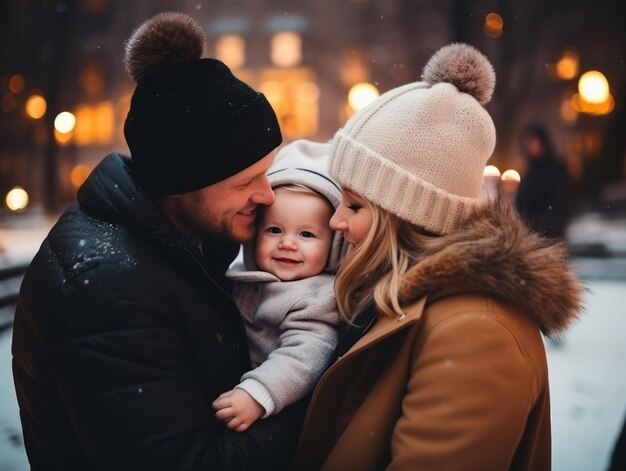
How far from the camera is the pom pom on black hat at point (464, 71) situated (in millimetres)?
2396

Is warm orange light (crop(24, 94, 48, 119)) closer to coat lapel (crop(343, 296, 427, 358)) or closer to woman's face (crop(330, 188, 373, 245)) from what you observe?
woman's face (crop(330, 188, 373, 245))

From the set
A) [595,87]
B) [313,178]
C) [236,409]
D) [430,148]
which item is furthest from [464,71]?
[595,87]

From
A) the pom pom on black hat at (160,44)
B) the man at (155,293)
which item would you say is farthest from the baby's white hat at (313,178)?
the pom pom on black hat at (160,44)

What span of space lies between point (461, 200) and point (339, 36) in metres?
30.9

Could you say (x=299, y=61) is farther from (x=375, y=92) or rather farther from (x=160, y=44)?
(x=160, y=44)

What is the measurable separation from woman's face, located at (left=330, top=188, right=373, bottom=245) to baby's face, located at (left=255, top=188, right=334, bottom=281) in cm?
25

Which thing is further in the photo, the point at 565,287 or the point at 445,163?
the point at 445,163

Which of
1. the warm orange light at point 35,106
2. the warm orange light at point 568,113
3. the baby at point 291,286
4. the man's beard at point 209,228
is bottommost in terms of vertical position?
the warm orange light at point 568,113

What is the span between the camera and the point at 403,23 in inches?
1001

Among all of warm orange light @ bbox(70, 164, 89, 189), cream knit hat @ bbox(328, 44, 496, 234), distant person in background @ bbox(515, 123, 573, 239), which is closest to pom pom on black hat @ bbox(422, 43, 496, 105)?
cream knit hat @ bbox(328, 44, 496, 234)

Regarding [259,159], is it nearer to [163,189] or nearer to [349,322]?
[163,189]

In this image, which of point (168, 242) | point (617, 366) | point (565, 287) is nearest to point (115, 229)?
point (168, 242)

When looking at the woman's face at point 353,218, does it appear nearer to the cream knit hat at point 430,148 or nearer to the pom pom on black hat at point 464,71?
the cream knit hat at point 430,148

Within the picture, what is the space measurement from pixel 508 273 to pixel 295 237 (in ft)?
3.28
